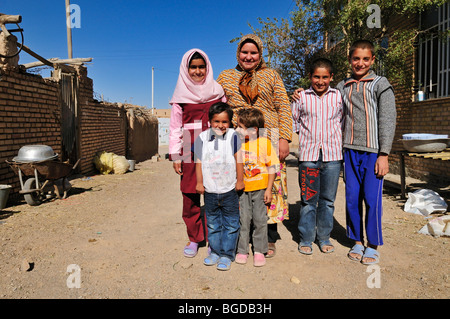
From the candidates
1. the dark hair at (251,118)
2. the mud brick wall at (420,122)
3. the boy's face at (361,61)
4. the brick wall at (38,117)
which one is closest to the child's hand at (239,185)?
the dark hair at (251,118)

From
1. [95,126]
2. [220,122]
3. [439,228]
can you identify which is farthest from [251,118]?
[95,126]

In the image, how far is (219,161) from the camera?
2701 mm

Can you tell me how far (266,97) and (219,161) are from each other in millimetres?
755

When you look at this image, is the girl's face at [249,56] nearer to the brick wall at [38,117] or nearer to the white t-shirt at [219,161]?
the white t-shirt at [219,161]

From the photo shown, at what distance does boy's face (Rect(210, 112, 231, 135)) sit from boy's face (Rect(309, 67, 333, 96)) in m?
0.92

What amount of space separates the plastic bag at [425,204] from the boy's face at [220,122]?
339 centimetres

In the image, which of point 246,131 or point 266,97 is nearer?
point 246,131

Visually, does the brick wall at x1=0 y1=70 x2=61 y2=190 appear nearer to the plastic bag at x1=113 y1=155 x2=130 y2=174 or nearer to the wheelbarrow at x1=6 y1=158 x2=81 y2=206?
the wheelbarrow at x1=6 y1=158 x2=81 y2=206

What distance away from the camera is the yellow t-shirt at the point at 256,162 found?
2742 millimetres

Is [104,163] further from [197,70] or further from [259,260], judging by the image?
[259,260]

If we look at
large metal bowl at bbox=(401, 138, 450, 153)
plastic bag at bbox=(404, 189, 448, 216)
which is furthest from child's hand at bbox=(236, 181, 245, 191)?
A: large metal bowl at bbox=(401, 138, 450, 153)

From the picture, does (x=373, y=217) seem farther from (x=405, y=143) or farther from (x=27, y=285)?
(x=27, y=285)

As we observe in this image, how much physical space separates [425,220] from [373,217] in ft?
6.07
